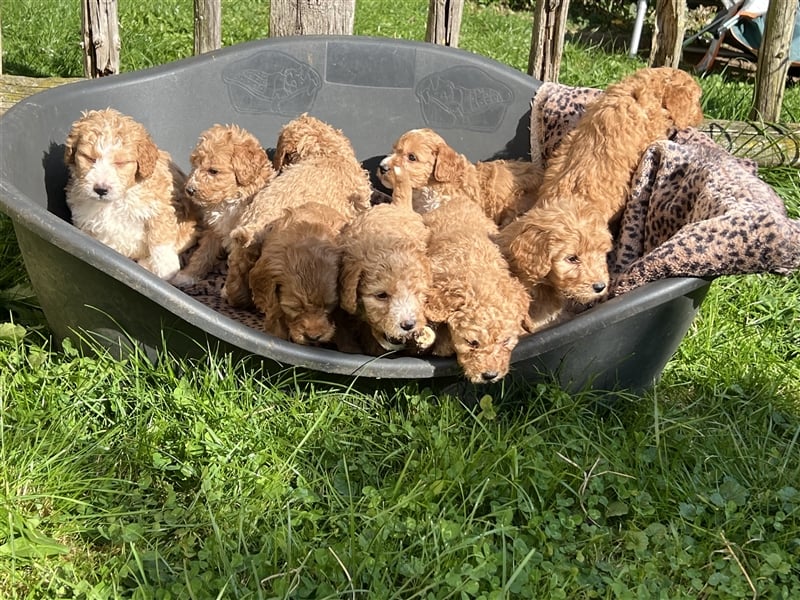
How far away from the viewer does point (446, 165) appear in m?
4.11

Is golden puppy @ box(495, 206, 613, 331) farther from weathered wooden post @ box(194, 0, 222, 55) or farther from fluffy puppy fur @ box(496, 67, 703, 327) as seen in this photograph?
weathered wooden post @ box(194, 0, 222, 55)

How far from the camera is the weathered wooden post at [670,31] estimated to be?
4828 mm

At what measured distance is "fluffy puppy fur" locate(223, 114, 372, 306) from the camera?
3.55 metres

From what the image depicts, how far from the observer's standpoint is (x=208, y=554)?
2441 millimetres

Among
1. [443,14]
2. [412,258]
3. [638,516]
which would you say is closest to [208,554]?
[412,258]

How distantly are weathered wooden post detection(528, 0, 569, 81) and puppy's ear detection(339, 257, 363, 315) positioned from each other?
237cm

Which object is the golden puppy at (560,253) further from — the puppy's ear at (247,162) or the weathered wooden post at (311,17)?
the weathered wooden post at (311,17)

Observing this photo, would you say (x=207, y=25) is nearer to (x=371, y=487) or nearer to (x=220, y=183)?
(x=220, y=183)

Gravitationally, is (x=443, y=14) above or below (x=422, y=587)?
above

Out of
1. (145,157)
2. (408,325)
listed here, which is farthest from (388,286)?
(145,157)

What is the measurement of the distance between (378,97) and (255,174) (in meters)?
0.95

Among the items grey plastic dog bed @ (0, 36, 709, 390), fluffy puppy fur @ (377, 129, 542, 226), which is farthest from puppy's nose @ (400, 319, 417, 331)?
fluffy puppy fur @ (377, 129, 542, 226)

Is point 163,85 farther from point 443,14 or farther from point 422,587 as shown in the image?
point 422,587

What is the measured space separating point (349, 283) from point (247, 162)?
4.09ft
